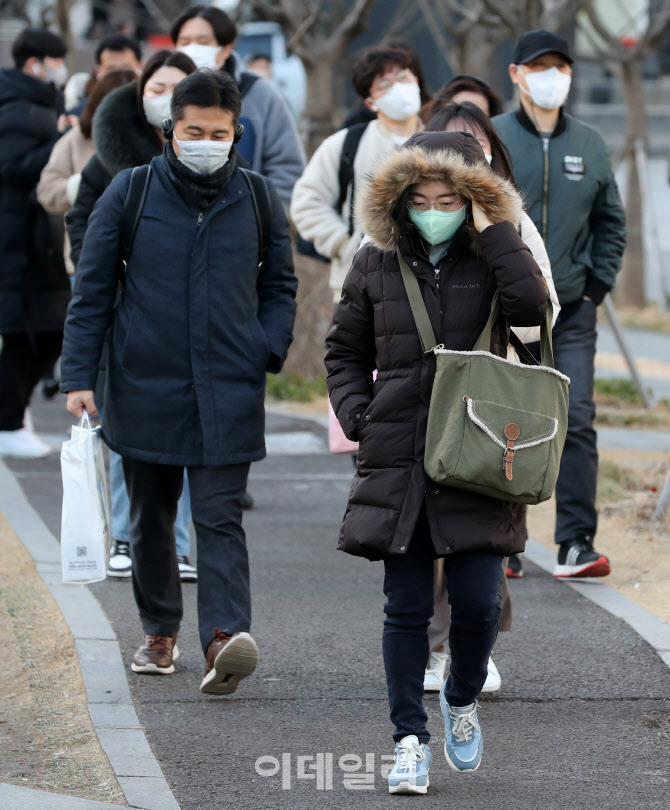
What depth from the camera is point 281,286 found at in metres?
5.00

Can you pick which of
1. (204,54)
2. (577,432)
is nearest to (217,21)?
(204,54)

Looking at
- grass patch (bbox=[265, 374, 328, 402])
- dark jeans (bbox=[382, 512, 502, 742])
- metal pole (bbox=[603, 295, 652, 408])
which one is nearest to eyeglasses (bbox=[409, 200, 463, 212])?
dark jeans (bbox=[382, 512, 502, 742])

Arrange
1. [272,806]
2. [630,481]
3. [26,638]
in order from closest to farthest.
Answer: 1. [272,806]
2. [26,638]
3. [630,481]

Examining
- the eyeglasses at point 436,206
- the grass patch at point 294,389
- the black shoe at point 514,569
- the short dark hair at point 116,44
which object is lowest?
the grass patch at point 294,389

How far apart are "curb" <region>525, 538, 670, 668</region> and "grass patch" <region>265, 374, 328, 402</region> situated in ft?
15.3

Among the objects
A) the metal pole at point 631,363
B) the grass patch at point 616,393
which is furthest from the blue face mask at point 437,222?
the grass patch at point 616,393

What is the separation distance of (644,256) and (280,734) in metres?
13.7

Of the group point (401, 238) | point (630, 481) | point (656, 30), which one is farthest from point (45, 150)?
point (656, 30)

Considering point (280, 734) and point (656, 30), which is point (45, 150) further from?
point (656, 30)

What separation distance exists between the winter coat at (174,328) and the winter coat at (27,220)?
3642 millimetres

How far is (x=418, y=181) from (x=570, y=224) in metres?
2.37

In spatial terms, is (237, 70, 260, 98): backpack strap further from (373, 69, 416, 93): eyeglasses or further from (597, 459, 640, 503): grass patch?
(597, 459, 640, 503): grass patch

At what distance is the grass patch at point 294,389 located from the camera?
11.4 metres

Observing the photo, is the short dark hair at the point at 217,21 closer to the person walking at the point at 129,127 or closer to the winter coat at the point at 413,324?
the person walking at the point at 129,127
